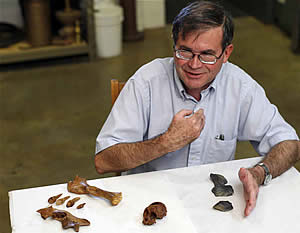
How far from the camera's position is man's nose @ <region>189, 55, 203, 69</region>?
181 cm

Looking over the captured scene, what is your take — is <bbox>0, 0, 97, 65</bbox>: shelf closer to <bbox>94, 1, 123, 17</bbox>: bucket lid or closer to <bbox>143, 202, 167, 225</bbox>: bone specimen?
<bbox>94, 1, 123, 17</bbox>: bucket lid

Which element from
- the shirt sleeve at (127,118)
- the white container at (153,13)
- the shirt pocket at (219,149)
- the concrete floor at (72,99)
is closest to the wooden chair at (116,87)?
the shirt sleeve at (127,118)

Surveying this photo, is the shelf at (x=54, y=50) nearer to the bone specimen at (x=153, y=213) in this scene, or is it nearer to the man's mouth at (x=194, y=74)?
the man's mouth at (x=194, y=74)

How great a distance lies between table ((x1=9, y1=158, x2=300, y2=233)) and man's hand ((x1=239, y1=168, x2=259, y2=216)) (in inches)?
0.9

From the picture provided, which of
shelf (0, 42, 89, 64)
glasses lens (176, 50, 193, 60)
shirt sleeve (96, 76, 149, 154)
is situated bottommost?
shelf (0, 42, 89, 64)

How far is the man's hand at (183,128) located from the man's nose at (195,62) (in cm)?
18

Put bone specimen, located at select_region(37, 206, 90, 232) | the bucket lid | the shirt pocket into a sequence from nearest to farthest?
bone specimen, located at select_region(37, 206, 90, 232) → the shirt pocket → the bucket lid

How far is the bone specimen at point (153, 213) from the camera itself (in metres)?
1.51

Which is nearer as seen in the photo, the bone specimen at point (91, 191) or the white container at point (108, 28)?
the bone specimen at point (91, 191)

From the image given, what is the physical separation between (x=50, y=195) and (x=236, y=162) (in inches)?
28.4

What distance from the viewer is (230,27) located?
1852 mm

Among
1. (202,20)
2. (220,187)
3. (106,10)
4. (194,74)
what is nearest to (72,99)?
A: (106,10)

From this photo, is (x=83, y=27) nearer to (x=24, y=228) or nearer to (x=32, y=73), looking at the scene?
(x=32, y=73)

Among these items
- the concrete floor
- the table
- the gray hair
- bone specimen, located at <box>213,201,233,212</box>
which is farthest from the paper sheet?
the concrete floor
